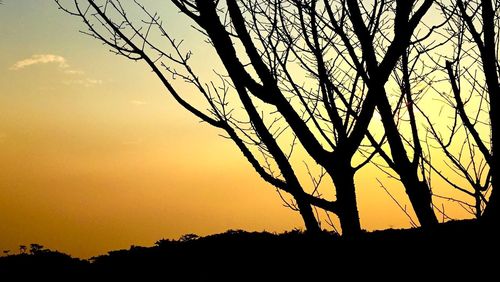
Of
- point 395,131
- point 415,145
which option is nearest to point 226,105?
point 395,131

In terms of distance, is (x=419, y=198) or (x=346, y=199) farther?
(x=419, y=198)

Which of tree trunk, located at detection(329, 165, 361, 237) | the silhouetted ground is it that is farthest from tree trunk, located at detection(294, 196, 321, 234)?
the silhouetted ground

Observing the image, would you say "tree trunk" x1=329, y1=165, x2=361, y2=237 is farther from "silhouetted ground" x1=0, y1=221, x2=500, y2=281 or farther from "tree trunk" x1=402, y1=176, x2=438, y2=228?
"tree trunk" x1=402, y1=176, x2=438, y2=228

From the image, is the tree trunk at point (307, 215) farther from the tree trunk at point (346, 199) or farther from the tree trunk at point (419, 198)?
the tree trunk at point (419, 198)

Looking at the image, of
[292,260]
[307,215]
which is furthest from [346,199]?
[292,260]

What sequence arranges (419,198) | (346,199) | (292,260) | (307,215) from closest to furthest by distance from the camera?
Answer: (292,260) < (346,199) < (307,215) < (419,198)

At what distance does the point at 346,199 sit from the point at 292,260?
1328 millimetres

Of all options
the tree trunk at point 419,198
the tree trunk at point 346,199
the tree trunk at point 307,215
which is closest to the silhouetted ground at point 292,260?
the tree trunk at point 346,199

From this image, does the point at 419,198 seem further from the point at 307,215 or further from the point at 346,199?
the point at 346,199

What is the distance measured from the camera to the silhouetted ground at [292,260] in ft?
6.87

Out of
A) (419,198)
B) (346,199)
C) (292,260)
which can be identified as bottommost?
(292,260)

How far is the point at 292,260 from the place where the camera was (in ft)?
7.24

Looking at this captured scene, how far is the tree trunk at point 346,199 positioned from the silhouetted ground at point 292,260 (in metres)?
0.83

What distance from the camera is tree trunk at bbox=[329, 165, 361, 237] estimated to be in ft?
11.2
